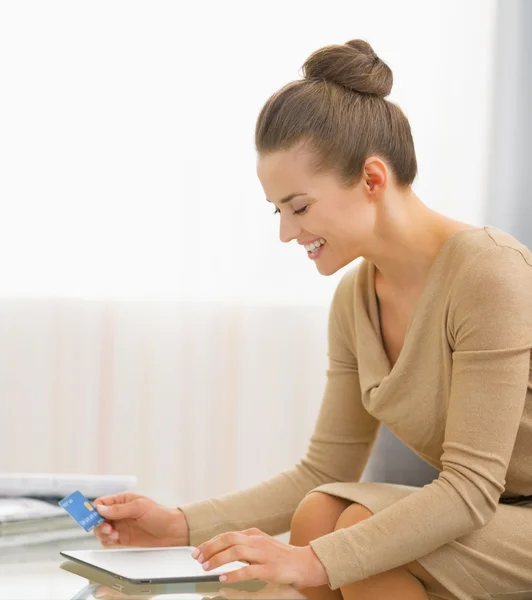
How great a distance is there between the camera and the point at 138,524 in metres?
1.32

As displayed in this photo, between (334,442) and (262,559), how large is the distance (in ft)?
1.56

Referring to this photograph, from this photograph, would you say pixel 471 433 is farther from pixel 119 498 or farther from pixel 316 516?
pixel 119 498

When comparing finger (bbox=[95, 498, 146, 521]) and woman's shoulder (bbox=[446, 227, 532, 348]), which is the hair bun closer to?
woman's shoulder (bbox=[446, 227, 532, 348])

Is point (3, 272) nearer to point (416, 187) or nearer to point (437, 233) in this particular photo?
point (416, 187)

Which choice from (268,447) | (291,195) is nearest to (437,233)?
(291,195)

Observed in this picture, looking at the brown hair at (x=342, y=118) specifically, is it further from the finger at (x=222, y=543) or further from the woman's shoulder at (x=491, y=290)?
the finger at (x=222, y=543)

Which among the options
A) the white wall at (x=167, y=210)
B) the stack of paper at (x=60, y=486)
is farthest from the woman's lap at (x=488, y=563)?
the white wall at (x=167, y=210)

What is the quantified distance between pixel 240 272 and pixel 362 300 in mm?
905

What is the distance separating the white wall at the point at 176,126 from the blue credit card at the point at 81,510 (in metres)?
1.07

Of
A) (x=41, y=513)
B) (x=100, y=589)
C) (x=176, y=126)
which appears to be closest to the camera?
(x=100, y=589)

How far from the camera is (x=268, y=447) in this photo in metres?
2.34

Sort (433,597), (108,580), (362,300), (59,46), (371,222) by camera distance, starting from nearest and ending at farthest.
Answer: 1. (108,580)
2. (433,597)
3. (371,222)
4. (362,300)
5. (59,46)

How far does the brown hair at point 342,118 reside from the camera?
1.23 m

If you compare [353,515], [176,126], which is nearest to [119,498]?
[353,515]
